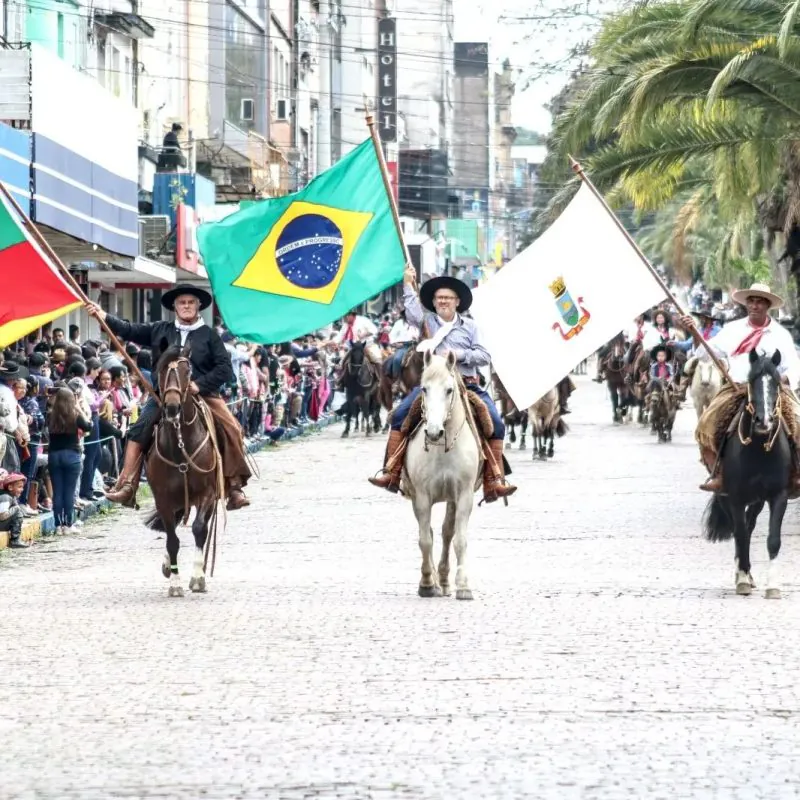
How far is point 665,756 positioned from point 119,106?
2433 cm

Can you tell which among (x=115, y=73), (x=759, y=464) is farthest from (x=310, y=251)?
(x=115, y=73)

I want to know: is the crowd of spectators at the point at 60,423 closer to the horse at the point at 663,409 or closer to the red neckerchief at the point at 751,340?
the red neckerchief at the point at 751,340

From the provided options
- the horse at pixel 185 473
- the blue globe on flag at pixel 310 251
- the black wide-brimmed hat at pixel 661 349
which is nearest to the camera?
the horse at pixel 185 473

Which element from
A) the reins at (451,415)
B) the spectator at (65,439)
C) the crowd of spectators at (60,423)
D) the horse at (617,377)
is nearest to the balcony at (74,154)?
the crowd of spectators at (60,423)

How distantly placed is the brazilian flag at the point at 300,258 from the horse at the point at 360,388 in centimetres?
2139

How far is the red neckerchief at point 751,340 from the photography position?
15.0 m

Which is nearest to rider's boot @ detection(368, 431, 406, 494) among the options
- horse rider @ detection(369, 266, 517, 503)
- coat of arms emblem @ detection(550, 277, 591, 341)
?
horse rider @ detection(369, 266, 517, 503)

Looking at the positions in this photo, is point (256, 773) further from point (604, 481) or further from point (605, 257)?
point (604, 481)

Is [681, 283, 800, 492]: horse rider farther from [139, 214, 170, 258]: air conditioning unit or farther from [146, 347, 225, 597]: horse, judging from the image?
[139, 214, 170, 258]: air conditioning unit

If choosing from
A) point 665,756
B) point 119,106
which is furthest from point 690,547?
point 119,106

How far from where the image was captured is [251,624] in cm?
1295

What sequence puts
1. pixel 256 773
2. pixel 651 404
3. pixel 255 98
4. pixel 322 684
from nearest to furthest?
1. pixel 256 773
2. pixel 322 684
3. pixel 651 404
4. pixel 255 98

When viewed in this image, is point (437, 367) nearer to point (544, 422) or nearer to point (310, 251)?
point (310, 251)

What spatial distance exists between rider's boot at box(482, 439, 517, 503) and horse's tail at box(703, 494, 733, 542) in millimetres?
1681
